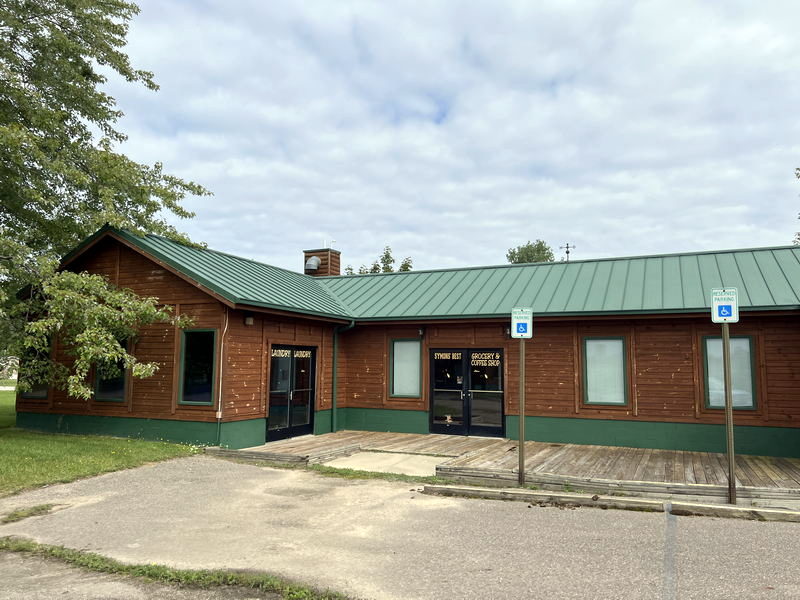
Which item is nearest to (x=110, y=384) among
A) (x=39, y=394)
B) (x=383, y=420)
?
(x=39, y=394)

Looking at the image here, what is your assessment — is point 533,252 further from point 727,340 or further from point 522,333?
point 727,340

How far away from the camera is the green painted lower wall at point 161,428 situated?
1129 cm

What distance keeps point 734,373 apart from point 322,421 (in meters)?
9.21

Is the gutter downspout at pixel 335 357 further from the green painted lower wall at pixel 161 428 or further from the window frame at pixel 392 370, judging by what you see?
the green painted lower wall at pixel 161 428

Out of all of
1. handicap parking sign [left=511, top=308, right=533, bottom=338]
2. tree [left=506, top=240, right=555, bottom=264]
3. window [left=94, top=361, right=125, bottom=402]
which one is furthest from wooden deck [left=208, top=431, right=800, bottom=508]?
tree [left=506, top=240, right=555, bottom=264]

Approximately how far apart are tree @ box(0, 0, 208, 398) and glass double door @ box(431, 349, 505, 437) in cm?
657

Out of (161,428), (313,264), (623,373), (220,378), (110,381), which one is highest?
(313,264)

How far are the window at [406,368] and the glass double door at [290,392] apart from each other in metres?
2.17

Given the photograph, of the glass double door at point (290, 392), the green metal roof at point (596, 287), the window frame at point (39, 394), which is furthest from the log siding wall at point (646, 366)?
the window frame at point (39, 394)

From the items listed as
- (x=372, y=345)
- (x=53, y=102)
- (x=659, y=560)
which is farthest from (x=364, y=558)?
(x=53, y=102)

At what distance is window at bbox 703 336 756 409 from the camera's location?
37.3 ft

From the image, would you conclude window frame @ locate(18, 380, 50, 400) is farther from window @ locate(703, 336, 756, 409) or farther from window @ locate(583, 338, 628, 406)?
window @ locate(703, 336, 756, 409)

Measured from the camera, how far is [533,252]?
2256 inches

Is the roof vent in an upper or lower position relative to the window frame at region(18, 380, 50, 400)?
upper
